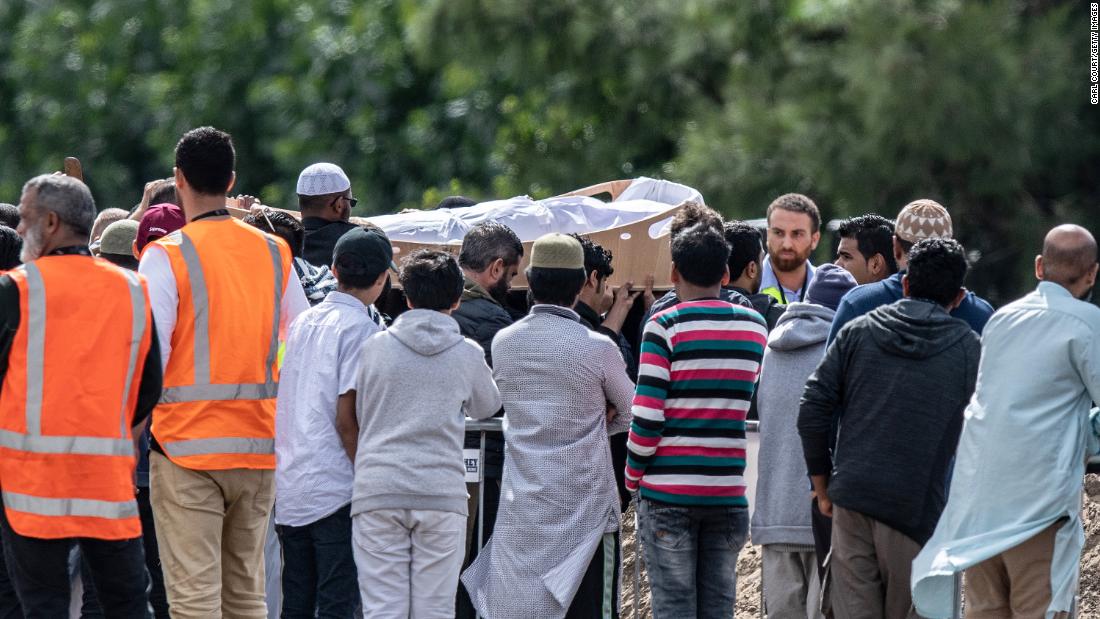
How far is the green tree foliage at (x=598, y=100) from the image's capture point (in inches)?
417

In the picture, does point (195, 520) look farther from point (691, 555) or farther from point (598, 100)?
point (598, 100)

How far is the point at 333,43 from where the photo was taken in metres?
21.7

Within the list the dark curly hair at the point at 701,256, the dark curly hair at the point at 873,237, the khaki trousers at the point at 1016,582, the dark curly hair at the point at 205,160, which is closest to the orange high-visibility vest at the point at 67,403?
→ the dark curly hair at the point at 205,160

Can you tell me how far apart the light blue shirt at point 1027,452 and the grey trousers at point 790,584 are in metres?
0.75

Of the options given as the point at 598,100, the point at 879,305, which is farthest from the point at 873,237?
the point at 598,100

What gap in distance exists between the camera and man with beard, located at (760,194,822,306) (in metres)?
7.29

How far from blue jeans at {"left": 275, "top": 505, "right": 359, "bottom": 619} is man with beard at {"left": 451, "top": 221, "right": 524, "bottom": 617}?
2.25 ft

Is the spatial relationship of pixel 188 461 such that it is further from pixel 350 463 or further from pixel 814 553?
pixel 814 553

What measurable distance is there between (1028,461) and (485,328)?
2.08m

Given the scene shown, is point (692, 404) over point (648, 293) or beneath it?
beneath

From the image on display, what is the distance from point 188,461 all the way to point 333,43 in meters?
17.0

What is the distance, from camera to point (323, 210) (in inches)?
266

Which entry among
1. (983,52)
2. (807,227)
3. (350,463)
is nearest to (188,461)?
(350,463)

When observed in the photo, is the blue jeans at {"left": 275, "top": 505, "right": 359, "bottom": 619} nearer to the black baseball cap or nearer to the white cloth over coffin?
the black baseball cap
